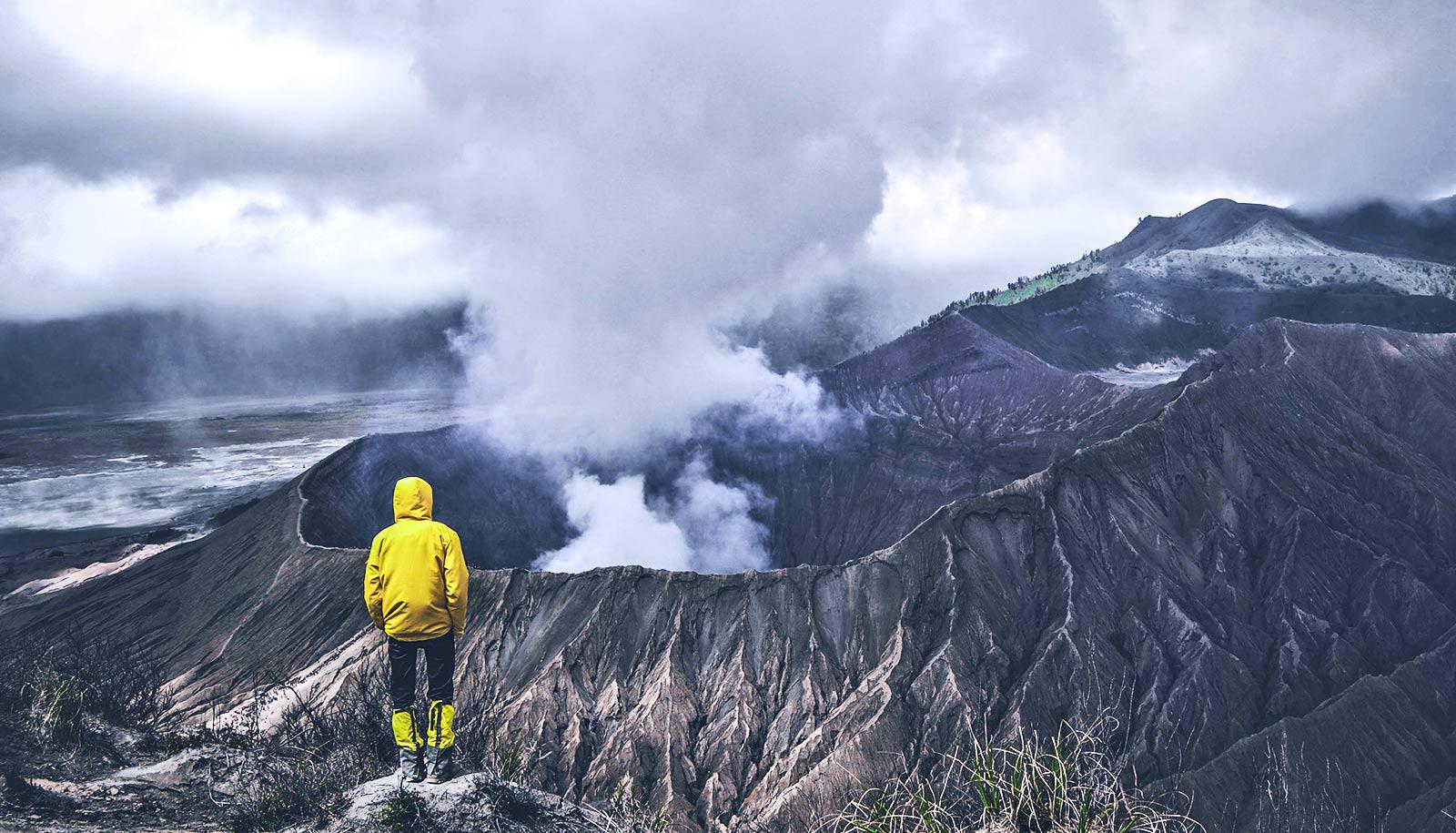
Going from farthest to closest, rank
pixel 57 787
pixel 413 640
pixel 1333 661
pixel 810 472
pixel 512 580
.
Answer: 1. pixel 810 472
2. pixel 1333 661
3. pixel 512 580
4. pixel 57 787
5. pixel 413 640

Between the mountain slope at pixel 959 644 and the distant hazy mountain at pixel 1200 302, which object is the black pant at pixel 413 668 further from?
the distant hazy mountain at pixel 1200 302

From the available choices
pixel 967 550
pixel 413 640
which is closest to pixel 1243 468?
pixel 967 550

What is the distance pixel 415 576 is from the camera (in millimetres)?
10898

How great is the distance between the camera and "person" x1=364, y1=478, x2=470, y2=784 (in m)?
10.9

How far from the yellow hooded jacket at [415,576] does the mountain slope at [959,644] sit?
1439 inches

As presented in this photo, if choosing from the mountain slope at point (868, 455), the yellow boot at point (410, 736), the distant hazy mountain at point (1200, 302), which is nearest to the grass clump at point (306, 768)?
the yellow boot at point (410, 736)

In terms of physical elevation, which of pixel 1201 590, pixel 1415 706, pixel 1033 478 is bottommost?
pixel 1415 706

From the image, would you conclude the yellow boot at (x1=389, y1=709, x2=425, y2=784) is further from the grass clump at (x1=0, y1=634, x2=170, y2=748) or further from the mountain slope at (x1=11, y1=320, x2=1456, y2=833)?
the mountain slope at (x1=11, y1=320, x2=1456, y2=833)

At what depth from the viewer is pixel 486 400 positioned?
153m

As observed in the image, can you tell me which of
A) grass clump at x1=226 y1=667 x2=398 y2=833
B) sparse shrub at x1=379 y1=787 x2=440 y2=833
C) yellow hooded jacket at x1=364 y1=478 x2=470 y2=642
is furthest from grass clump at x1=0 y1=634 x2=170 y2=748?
yellow hooded jacket at x1=364 y1=478 x2=470 y2=642

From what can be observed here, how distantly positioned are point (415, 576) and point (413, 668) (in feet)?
4.88

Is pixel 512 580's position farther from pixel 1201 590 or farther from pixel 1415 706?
→ pixel 1415 706

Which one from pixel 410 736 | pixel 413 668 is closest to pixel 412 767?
pixel 410 736

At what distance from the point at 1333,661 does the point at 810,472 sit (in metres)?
58.2
